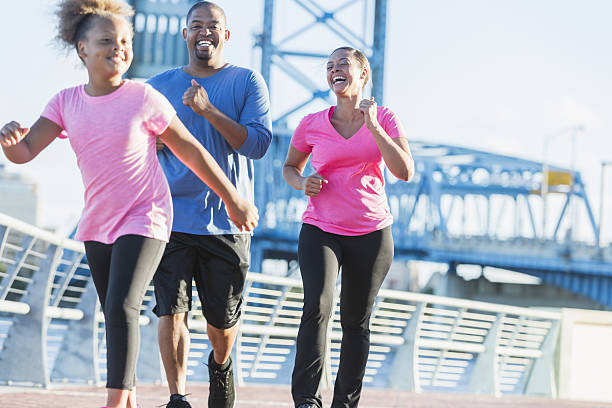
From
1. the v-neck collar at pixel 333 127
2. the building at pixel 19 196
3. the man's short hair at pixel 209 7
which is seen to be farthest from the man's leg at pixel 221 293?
the building at pixel 19 196

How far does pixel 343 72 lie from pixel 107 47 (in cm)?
134

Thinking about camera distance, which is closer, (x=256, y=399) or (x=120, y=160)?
(x=120, y=160)

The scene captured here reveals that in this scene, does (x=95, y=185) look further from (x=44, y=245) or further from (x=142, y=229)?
(x=44, y=245)

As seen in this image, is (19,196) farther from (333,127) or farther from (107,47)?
(107,47)

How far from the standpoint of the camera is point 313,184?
14.5 feet

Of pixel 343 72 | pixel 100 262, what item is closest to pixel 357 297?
pixel 343 72

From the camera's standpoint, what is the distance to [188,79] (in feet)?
14.7

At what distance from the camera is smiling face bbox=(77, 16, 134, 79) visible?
3.46 metres

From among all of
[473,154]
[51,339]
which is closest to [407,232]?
[473,154]

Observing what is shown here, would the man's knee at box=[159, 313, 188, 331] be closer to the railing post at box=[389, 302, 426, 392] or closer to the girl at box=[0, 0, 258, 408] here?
the girl at box=[0, 0, 258, 408]

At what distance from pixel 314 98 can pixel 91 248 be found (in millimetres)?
54093

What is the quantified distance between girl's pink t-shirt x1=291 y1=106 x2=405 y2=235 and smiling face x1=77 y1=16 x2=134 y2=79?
4.12 ft

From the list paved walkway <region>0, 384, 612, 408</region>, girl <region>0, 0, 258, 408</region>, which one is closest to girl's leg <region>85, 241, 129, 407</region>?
girl <region>0, 0, 258, 408</region>

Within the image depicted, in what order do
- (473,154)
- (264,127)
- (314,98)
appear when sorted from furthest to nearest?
(473,154), (314,98), (264,127)
